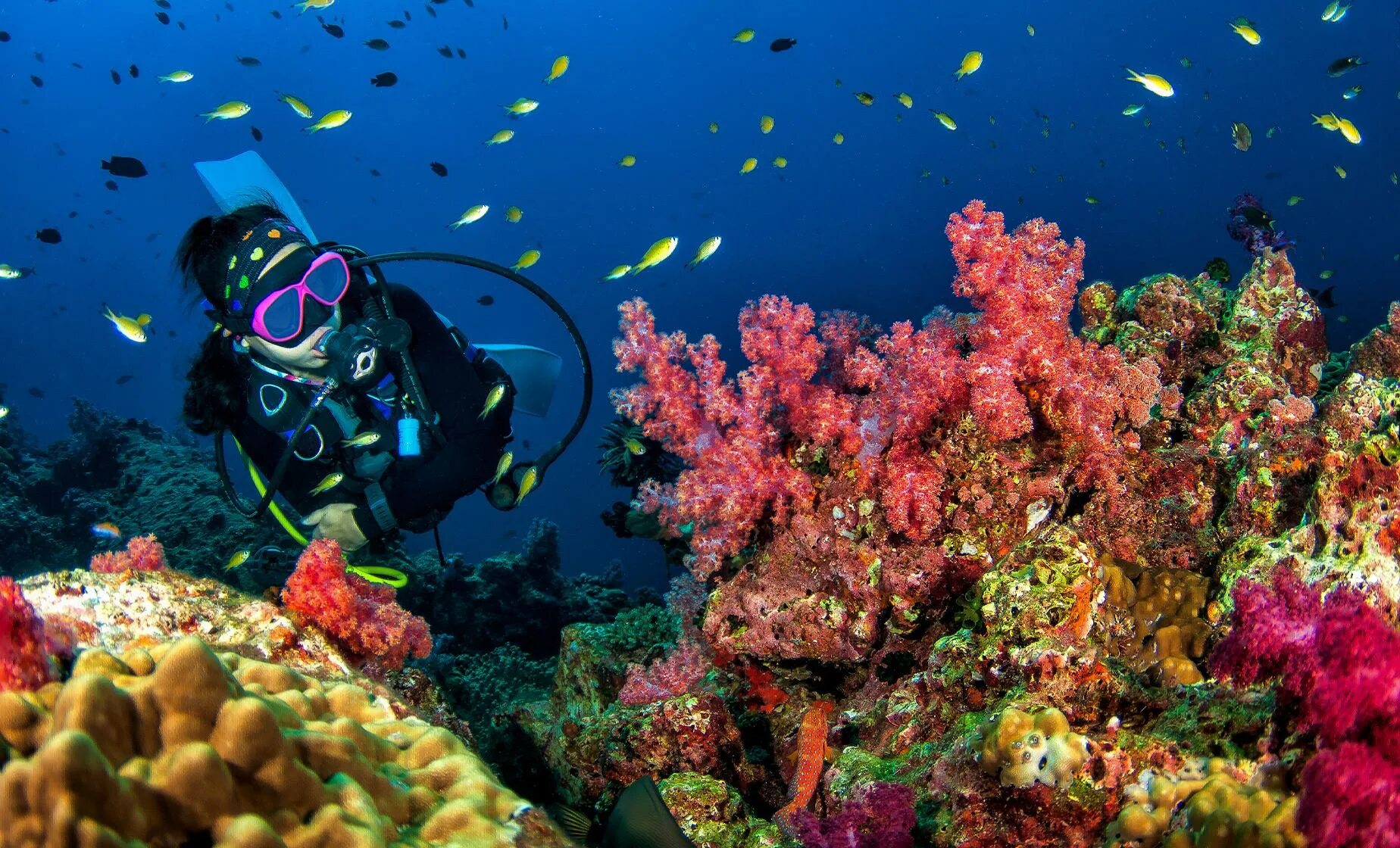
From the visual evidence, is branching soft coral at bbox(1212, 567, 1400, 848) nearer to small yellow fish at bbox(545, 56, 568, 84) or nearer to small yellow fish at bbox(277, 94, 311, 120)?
small yellow fish at bbox(545, 56, 568, 84)

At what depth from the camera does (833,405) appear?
414 cm

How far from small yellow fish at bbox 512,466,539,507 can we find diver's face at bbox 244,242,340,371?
149 centimetres

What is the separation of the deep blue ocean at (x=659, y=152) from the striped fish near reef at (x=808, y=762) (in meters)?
38.9

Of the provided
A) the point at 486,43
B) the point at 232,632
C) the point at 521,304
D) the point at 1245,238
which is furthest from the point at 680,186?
the point at 232,632

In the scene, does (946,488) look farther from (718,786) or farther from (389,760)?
(389,760)

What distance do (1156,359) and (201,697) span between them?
6.24 meters

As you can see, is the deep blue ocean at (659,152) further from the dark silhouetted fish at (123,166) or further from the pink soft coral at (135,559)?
the pink soft coral at (135,559)

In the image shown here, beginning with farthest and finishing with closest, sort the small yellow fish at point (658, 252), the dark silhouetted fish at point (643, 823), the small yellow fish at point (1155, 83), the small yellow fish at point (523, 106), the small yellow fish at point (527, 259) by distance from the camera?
the small yellow fish at point (523, 106), the small yellow fish at point (1155, 83), the small yellow fish at point (527, 259), the small yellow fish at point (658, 252), the dark silhouetted fish at point (643, 823)

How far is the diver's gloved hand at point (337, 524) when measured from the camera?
431 cm

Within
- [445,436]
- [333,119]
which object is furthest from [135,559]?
[333,119]

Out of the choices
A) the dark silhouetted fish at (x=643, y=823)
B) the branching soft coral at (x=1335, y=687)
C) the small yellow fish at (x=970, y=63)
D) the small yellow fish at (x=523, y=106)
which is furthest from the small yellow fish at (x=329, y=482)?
the small yellow fish at (x=970, y=63)

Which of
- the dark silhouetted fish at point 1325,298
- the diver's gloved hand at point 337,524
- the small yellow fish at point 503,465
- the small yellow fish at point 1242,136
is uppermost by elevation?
the small yellow fish at point 1242,136

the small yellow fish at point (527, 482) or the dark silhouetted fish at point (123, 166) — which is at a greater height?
Answer: the small yellow fish at point (527, 482)

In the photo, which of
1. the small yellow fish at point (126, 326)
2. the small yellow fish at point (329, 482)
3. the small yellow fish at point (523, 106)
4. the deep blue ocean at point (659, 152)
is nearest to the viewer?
the small yellow fish at point (329, 482)
